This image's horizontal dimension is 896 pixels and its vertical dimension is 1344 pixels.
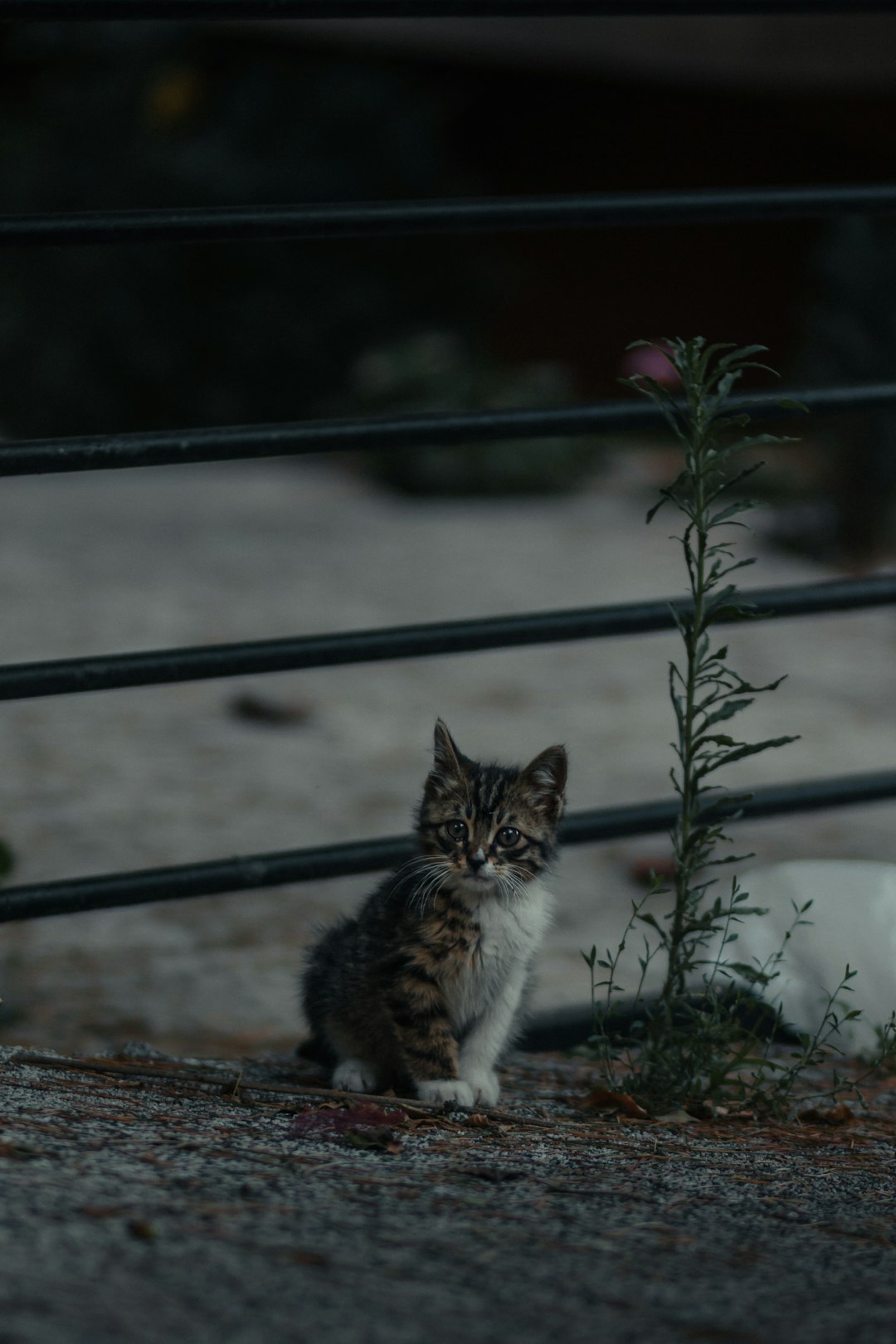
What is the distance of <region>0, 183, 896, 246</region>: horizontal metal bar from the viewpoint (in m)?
2.16

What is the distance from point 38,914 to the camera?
7.23ft

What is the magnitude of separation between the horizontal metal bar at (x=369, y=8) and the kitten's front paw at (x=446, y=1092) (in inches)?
55.8

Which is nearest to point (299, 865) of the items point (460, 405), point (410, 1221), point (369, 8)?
point (410, 1221)

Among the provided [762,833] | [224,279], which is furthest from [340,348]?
[762,833]

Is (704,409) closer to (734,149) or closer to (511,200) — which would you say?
(511,200)

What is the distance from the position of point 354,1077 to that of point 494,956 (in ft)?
0.82

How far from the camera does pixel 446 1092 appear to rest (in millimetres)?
2012

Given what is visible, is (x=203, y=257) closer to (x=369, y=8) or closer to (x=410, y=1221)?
(x=369, y=8)

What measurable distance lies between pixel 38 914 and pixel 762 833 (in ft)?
9.87

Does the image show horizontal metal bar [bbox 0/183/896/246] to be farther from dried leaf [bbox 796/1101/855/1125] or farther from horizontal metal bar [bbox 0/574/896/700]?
dried leaf [bbox 796/1101/855/1125]

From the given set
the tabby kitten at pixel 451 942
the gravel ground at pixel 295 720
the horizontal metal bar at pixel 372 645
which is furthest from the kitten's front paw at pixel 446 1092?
the gravel ground at pixel 295 720

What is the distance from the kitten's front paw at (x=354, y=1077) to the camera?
2125 mm

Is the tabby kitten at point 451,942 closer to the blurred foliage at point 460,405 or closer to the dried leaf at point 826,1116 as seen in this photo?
the dried leaf at point 826,1116

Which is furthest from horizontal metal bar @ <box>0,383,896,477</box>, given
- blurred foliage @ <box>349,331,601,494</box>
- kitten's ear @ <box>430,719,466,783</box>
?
blurred foliage @ <box>349,331,601,494</box>
